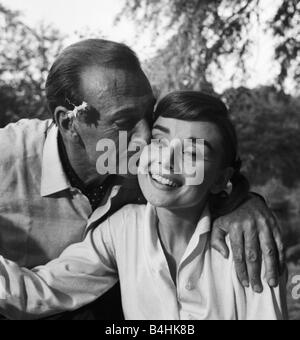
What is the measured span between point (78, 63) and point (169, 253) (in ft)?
2.08

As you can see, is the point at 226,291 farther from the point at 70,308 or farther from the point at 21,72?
the point at 21,72

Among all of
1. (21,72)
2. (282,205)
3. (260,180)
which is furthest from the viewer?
(260,180)

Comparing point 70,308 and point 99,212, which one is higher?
point 99,212

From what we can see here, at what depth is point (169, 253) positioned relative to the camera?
5.42ft

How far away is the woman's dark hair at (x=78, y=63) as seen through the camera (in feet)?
5.44

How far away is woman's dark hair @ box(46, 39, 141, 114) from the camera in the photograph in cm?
166

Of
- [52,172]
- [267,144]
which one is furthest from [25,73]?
[267,144]

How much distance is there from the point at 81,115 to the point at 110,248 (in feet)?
1.35

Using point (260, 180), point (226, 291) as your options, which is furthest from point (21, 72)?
point (260, 180)

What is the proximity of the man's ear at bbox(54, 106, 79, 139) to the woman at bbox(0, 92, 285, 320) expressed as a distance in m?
0.28

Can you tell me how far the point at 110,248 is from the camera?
166 cm

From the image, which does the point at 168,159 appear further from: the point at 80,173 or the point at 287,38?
the point at 287,38

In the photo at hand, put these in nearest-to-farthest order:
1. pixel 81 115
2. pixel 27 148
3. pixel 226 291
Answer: pixel 226 291 < pixel 81 115 < pixel 27 148
